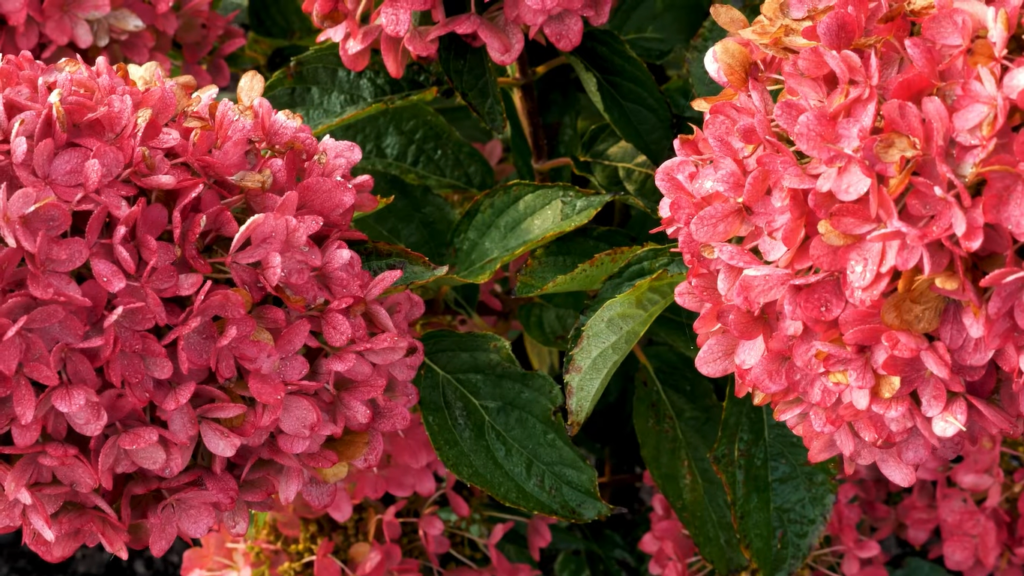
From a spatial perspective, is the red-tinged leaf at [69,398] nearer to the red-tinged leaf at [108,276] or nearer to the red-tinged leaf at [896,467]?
the red-tinged leaf at [108,276]

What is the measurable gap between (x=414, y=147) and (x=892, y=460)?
0.58 meters

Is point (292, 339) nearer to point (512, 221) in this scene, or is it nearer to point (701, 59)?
point (512, 221)

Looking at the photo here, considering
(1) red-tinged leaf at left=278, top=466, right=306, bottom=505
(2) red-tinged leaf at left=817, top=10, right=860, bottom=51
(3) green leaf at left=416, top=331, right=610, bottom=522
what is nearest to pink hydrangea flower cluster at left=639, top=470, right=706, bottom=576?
(3) green leaf at left=416, top=331, right=610, bottom=522

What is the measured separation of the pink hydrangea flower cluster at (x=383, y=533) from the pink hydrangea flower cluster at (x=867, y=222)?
0.39 meters

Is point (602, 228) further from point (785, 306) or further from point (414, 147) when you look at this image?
point (785, 306)

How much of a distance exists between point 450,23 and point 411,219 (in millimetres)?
271

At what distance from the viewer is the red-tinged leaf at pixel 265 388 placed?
0.60 m

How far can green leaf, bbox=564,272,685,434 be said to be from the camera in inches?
27.1

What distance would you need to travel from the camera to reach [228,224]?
24.0 inches

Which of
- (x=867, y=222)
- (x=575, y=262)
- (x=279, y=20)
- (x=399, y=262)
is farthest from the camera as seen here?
(x=279, y=20)

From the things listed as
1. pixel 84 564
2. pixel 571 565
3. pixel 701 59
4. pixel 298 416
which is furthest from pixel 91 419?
pixel 84 564

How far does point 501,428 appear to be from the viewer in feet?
2.65

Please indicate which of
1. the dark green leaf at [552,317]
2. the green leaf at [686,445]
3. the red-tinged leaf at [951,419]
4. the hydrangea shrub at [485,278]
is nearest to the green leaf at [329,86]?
the hydrangea shrub at [485,278]

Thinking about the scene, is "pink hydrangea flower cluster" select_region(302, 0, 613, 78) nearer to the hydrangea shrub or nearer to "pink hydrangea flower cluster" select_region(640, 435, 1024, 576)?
the hydrangea shrub
